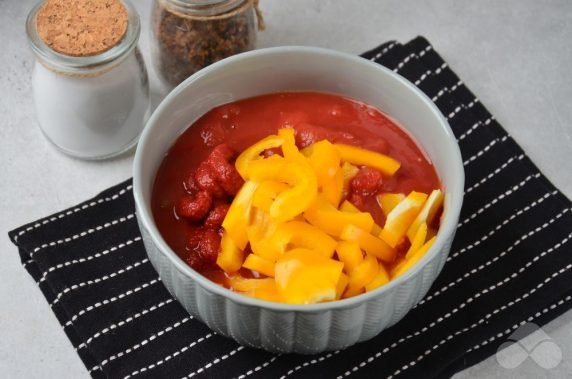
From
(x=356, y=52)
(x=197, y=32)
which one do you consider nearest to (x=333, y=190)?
(x=197, y=32)

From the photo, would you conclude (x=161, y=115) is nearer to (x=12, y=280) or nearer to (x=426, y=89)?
(x=12, y=280)

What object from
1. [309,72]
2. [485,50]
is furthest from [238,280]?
[485,50]

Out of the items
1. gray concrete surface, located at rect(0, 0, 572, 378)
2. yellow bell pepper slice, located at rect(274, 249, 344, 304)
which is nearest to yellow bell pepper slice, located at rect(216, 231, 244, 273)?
yellow bell pepper slice, located at rect(274, 249, 344, 304)

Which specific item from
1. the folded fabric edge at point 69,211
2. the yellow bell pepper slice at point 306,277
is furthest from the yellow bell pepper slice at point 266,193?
the folded fabric edge at point 69,211

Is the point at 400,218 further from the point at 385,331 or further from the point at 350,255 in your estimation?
the point at 385,331

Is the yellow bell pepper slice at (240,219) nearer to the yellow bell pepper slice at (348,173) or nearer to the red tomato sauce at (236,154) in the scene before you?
the red tomato sauce at (236,154)

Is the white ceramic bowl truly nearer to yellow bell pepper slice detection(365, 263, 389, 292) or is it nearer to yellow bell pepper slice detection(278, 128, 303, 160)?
yellow bell pepper slice detection(365, 263, 389, 292)
